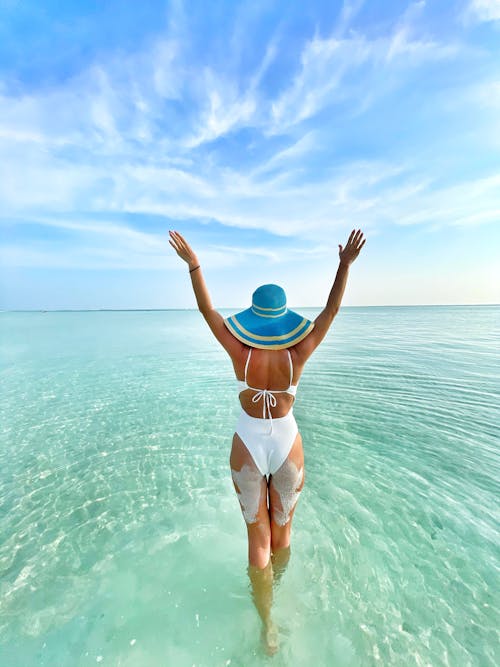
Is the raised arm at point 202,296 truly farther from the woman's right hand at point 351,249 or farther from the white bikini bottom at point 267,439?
the woman's right hand at point 351,249

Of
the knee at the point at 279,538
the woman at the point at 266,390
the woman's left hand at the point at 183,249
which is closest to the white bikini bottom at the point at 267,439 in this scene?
the woman at the point at 266,390

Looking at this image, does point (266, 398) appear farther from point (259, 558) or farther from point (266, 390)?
point (259, 558)

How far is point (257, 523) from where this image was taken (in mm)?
2980

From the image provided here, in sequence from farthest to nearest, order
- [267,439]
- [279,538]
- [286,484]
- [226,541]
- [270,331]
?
[226,541], [279,538], [286,484], [267,439], [270,331]

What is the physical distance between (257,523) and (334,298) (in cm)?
217

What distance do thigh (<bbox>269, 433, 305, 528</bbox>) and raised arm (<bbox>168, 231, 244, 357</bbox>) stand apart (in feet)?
3.50

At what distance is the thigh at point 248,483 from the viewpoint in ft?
9.52

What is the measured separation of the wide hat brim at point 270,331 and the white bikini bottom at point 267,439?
0.70m

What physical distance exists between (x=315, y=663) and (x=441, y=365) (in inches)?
546

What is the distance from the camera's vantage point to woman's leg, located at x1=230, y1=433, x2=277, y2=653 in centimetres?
289

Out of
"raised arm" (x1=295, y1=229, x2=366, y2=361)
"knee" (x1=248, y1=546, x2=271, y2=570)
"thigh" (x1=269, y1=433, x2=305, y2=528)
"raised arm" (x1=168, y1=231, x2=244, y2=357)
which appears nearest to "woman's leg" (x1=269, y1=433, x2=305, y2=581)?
"thigh" (x1=269, y1=433, x2=305, y2=528)

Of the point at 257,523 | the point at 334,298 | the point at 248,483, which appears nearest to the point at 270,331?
the point at 334,298

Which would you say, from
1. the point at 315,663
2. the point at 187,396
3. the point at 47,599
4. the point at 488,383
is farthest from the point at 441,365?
the point at 47,599

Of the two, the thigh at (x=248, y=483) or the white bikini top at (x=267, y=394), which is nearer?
the white bikini top at (x=267, y=394)
